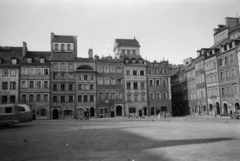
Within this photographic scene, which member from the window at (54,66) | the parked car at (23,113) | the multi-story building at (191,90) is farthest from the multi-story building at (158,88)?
the parked car at (23,113)

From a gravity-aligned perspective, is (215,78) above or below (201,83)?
above

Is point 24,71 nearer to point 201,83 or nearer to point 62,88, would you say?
point 62,88

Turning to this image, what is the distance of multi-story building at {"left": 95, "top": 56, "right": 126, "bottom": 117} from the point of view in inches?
2322

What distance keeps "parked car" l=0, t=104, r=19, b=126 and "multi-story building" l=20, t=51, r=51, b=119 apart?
2845cm

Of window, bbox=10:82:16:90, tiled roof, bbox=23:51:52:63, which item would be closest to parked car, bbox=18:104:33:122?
window, bbox=10:82:16:90

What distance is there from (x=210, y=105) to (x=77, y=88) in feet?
101

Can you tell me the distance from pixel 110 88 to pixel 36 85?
17210 millimetres

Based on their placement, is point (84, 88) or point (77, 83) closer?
point (77, 83)

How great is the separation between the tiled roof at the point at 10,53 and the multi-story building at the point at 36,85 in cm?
285

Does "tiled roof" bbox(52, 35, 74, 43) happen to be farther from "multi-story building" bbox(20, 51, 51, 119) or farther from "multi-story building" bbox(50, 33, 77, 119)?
"multi-story building" bbox(20, 51, 51, 119)

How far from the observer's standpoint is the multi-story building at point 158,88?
62.3 metres

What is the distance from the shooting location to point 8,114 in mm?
27188

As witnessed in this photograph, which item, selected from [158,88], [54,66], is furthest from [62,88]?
[158,88]

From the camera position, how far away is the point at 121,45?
65938 mm
